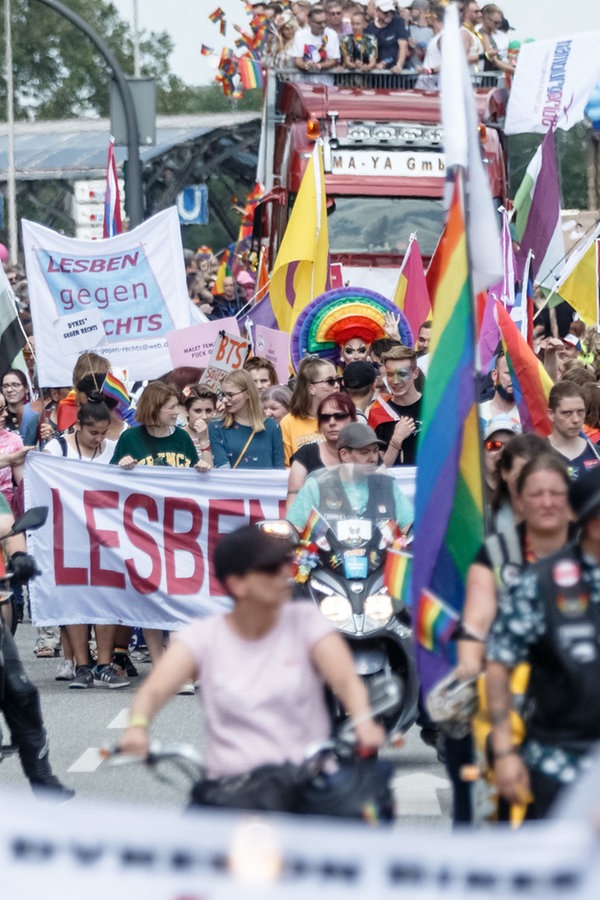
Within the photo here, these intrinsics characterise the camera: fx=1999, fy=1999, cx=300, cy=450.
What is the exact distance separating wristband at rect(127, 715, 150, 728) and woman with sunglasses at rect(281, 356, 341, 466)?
6339 mm

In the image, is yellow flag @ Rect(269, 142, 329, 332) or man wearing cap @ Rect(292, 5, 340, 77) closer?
yellow flag @ Rect(269, 142, 329, 332)

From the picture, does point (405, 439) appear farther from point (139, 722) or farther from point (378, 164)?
point (378, 164)

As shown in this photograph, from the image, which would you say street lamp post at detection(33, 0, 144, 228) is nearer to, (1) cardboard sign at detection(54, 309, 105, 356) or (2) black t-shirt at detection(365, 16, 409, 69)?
(2) black t-shirt at detection(365, 16, 409, 69)

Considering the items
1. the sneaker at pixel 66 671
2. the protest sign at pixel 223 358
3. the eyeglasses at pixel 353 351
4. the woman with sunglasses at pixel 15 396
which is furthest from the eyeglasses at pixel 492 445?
the woman with sunglasses at pixel 15 396

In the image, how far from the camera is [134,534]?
11.6 meters

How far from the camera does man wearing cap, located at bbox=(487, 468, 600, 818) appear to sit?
15.8ft

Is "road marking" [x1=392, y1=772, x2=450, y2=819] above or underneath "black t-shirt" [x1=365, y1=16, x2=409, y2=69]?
underneath

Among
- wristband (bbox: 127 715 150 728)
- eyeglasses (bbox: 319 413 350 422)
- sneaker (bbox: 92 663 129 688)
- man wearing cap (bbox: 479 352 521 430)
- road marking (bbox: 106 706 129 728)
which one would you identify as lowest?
sneaker (bbox: 92 663 129 688)

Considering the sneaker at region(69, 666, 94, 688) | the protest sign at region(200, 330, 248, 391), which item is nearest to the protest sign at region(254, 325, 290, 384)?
the protest sign at region(200, 330, 248, 391)

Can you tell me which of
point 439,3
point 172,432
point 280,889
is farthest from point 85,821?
point 439,3

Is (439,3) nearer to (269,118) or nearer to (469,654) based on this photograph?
(269,118)

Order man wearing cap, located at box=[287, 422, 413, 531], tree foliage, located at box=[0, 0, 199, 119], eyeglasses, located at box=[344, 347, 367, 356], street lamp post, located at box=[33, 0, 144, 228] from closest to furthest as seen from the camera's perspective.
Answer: man wearing cap, located at box=[287, 422, 413, 531] → eyeglasses, located at box=[344, 347, 367, 356] → street lamp post, located at box=[33, 0, 144, 228] → tree foliage, located at box=[0, 0, 199, 119]

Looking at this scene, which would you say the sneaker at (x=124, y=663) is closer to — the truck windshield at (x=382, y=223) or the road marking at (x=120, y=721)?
the road marking at (x=120, y=721)

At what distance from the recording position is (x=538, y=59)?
66.9 ft
